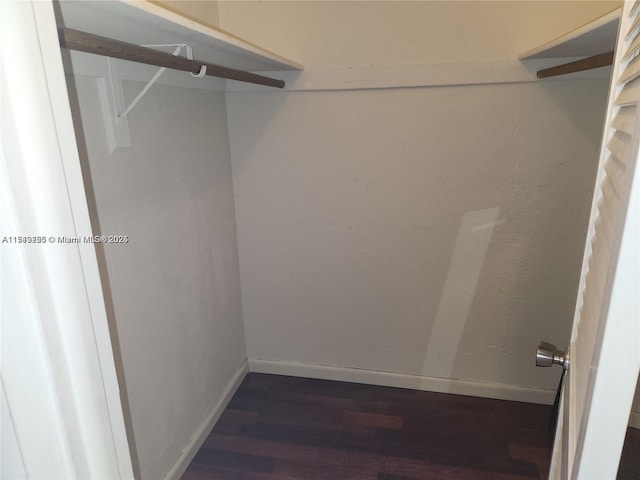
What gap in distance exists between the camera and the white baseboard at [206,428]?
5.22 ft

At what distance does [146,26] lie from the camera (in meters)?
0.84

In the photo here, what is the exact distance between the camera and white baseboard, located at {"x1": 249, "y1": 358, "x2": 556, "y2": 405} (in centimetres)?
195

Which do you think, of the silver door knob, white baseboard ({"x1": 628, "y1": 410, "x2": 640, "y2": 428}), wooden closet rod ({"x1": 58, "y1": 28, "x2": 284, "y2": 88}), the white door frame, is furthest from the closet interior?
the silver door knob

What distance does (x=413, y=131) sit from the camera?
1.75 meters

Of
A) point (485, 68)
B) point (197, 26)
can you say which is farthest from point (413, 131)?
point (197, 26)

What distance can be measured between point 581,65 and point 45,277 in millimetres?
1509

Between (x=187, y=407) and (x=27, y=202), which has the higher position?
(x=27, y=202)

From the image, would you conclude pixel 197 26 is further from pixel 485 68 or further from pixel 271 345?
pixel 271 345

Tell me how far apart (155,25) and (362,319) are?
1.56m

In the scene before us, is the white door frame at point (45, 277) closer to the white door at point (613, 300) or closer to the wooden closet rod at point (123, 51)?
the wooden closet rod at point (123, 51)

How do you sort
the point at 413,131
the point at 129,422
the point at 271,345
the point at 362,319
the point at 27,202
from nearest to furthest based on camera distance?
the point at 27,202, the point at 129,422, the point at 413,131, the point at 362,319, the point at 271,345

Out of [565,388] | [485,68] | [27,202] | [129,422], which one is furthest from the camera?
[485,68]

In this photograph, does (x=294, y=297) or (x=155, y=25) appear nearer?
(x=155, y=25)

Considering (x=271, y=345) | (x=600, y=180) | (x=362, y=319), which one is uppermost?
(x=600, y=180)
